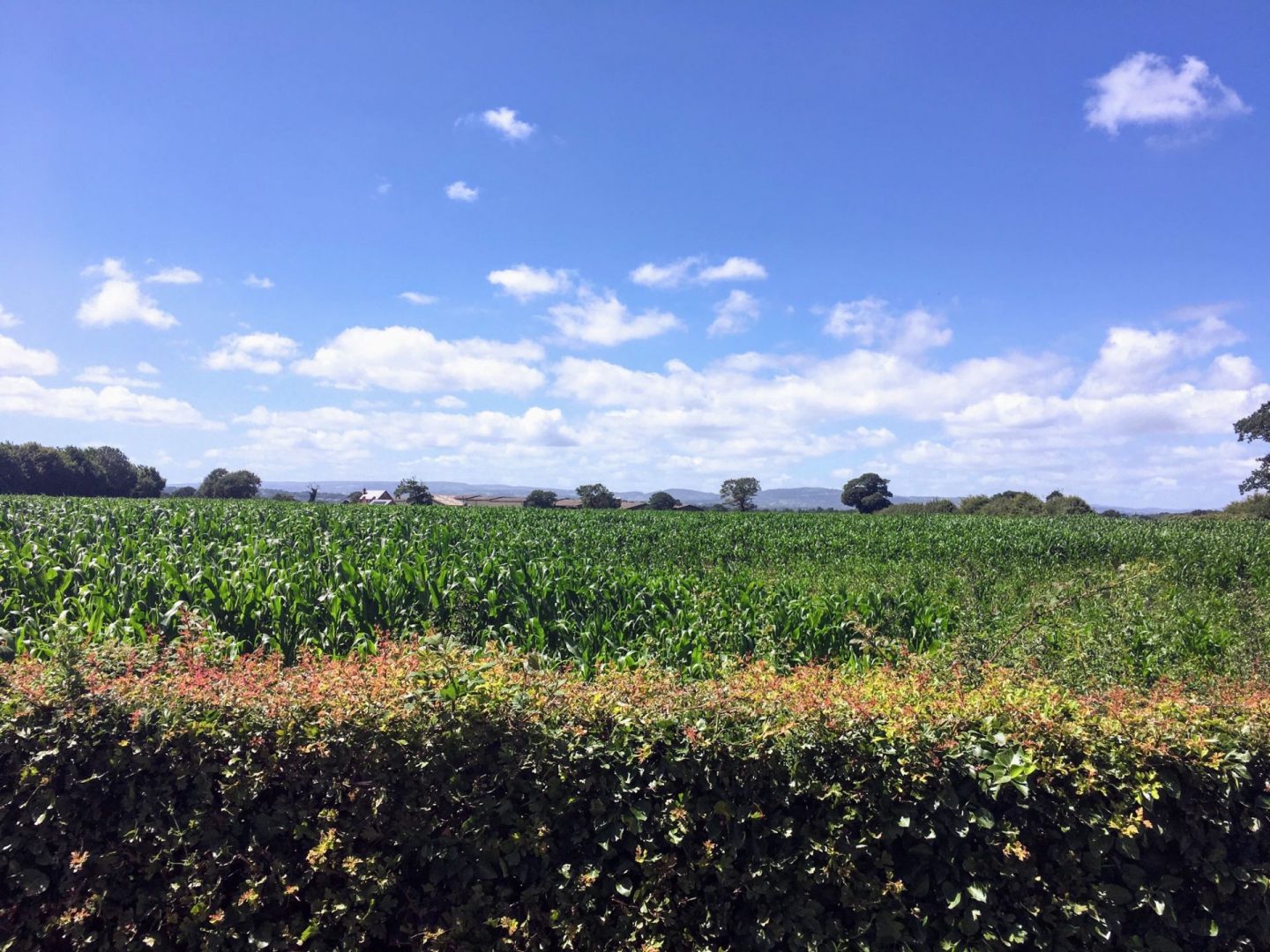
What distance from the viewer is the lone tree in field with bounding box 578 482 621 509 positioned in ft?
249

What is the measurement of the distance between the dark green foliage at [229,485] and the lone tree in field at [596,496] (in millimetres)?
37702

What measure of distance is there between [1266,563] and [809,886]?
2445 cm

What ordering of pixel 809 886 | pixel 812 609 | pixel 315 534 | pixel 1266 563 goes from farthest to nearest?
1. pixel 1266 563
2. pixel 315 534
3. pixel 812 609
4. pixel 809 886

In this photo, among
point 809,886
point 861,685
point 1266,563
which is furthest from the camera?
point 1266,563

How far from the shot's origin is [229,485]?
77.0 meters

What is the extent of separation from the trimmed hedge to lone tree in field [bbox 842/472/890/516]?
9438 cm

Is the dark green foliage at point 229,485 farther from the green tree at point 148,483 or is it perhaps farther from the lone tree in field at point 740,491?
the lone tree in field at point 740,491

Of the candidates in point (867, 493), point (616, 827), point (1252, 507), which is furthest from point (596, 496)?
point (616, 827)

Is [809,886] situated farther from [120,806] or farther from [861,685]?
[120,806]

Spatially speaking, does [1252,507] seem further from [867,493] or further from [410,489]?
[410,489]

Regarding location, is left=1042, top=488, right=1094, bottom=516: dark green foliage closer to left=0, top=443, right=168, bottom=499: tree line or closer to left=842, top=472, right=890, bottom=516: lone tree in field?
left=842, top=472, right=890, bottom=516: lone tree in field

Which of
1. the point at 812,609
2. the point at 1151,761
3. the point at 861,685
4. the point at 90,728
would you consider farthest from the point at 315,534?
the point at 1151,761

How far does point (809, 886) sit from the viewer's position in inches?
117

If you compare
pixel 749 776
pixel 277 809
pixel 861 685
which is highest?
pixel 861 685
